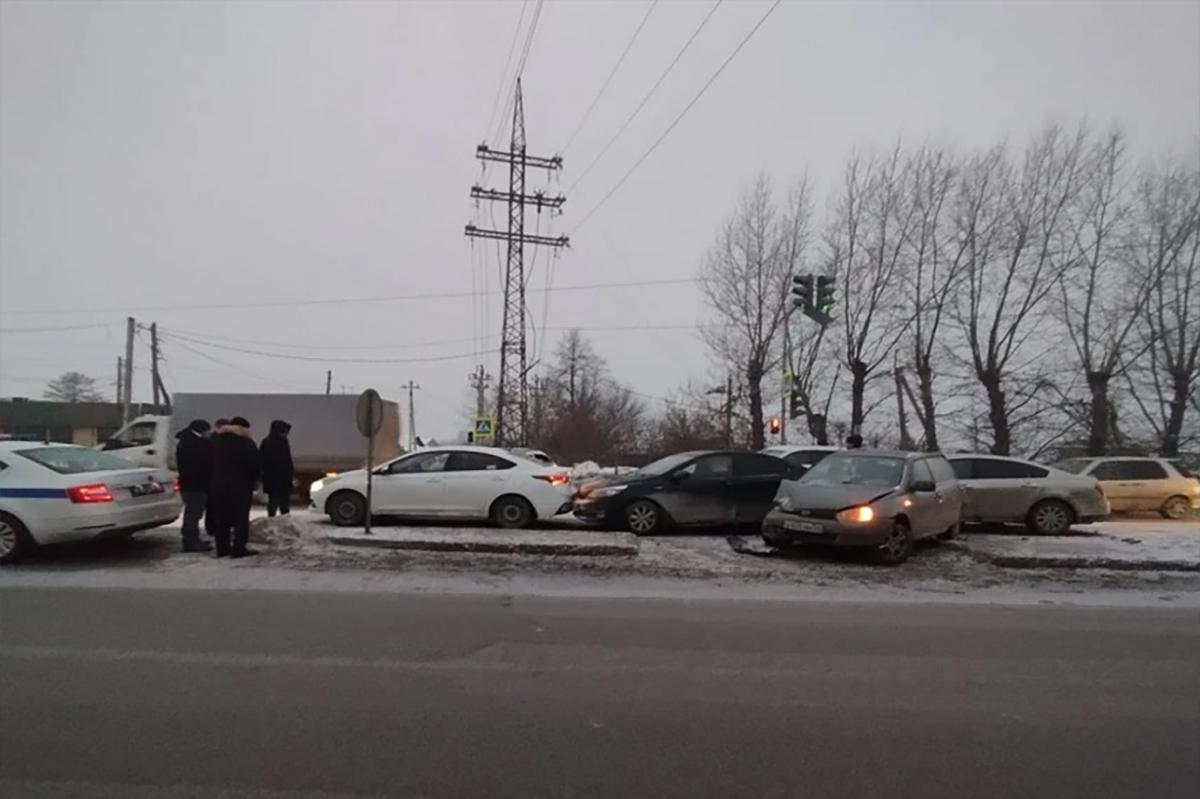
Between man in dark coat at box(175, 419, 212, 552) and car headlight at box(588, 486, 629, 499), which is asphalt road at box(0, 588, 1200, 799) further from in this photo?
car headlight at box(588, 486, 629, 499)

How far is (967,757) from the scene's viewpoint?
4.42 m

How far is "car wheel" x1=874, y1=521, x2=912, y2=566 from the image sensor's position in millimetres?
11273

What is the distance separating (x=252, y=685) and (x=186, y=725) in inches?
29.3

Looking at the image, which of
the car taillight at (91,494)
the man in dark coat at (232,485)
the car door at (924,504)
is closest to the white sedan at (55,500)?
the car taillight at (91,494)

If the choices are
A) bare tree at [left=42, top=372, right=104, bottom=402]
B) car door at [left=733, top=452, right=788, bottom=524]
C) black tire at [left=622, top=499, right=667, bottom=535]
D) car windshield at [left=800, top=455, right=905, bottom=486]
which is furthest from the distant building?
car windshield at [left=800, top=455, right=905, bottom=486]

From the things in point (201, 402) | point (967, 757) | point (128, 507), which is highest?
point (201, 402)

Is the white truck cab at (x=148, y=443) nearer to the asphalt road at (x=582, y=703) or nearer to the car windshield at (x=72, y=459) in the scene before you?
the car windshield at (x=72, y=459)

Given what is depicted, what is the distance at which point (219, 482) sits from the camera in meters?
10.5

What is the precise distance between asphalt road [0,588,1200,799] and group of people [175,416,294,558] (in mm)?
2544

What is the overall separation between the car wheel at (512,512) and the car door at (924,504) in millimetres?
5952

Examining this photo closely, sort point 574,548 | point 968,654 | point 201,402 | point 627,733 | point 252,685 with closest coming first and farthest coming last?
point 627,733, point 252,685, point 968,654, point 574,548, point 201,402

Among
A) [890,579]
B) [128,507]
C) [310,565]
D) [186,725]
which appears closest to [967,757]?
[186,725]

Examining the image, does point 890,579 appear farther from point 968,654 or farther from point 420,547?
point 420,547

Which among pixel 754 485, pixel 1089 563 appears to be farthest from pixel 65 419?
pixel 1089 563
